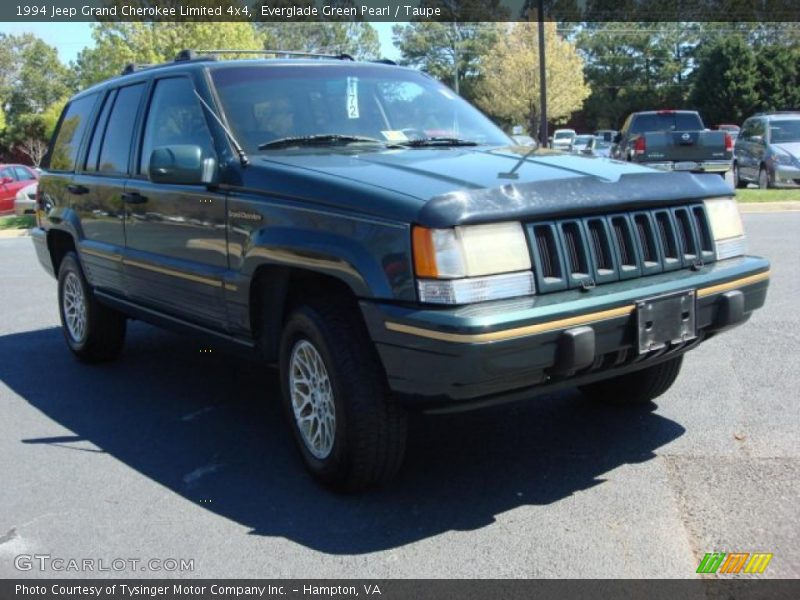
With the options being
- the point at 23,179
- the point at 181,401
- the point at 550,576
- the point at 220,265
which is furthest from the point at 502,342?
the point at 23,179

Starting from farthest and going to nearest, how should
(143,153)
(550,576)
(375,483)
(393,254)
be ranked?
(143,153) → (375,483) → (393,254) → (550,576)

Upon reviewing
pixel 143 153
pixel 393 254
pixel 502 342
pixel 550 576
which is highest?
pixel 143 153

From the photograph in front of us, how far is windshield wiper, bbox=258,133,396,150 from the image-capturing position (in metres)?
4.27

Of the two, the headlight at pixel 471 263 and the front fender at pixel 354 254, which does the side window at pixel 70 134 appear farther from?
the headlight at pixel 471 263

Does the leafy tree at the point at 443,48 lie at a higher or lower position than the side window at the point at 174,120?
higher

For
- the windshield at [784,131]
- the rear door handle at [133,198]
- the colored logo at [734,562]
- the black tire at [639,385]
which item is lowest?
A: the colored logo at [734,562]

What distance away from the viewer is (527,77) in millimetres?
42781

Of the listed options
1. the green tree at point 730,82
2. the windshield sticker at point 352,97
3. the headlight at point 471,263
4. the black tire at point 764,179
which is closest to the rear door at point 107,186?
the windshield sticker at point 352,97

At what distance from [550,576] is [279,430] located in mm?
2078

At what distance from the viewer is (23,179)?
2309 cm

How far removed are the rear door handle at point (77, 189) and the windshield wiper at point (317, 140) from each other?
84.2 inches

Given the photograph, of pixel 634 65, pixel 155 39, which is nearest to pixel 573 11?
pixel 634 65

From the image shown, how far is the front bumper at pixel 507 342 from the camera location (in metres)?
3.06

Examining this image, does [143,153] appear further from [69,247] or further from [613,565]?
[613,565]
